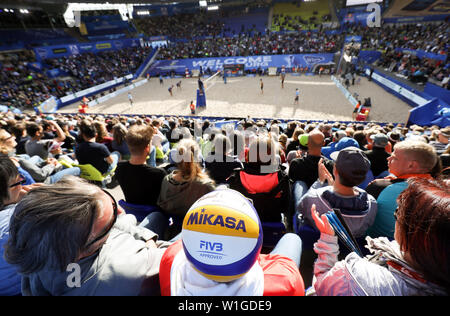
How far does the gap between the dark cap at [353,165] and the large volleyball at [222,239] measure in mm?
1284

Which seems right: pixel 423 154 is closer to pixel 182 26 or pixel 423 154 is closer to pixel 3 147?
pixel 3 147

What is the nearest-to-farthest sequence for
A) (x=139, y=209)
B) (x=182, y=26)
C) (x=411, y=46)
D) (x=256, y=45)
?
(x=139, y=209)
(x=411, y=46)
(x=256, y=45)
(x=182, y=26)

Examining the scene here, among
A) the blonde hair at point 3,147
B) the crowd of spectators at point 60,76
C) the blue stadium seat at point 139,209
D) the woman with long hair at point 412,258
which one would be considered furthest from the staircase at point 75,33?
the woman with long hair at point 412,258

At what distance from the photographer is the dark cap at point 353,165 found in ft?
6.24

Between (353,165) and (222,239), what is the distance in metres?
1.53

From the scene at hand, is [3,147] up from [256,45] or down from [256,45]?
down

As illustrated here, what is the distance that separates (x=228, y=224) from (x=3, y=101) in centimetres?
2843

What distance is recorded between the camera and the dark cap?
1903 mm

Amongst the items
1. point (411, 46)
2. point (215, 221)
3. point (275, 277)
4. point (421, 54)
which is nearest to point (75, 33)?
point (215, 221)

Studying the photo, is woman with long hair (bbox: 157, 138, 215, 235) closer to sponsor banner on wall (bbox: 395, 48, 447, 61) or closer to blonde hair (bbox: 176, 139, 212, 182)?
blonde hair (bbox: 176, 139, 212, 182)

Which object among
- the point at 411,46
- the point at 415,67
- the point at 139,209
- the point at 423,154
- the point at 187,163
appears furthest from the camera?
the point at 411,46

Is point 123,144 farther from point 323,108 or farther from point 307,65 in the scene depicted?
point 307,65

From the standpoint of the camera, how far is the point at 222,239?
1059mm

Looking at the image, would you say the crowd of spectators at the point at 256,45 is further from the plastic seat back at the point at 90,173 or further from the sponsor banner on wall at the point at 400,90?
the plastic seat back at the point at 90,173
